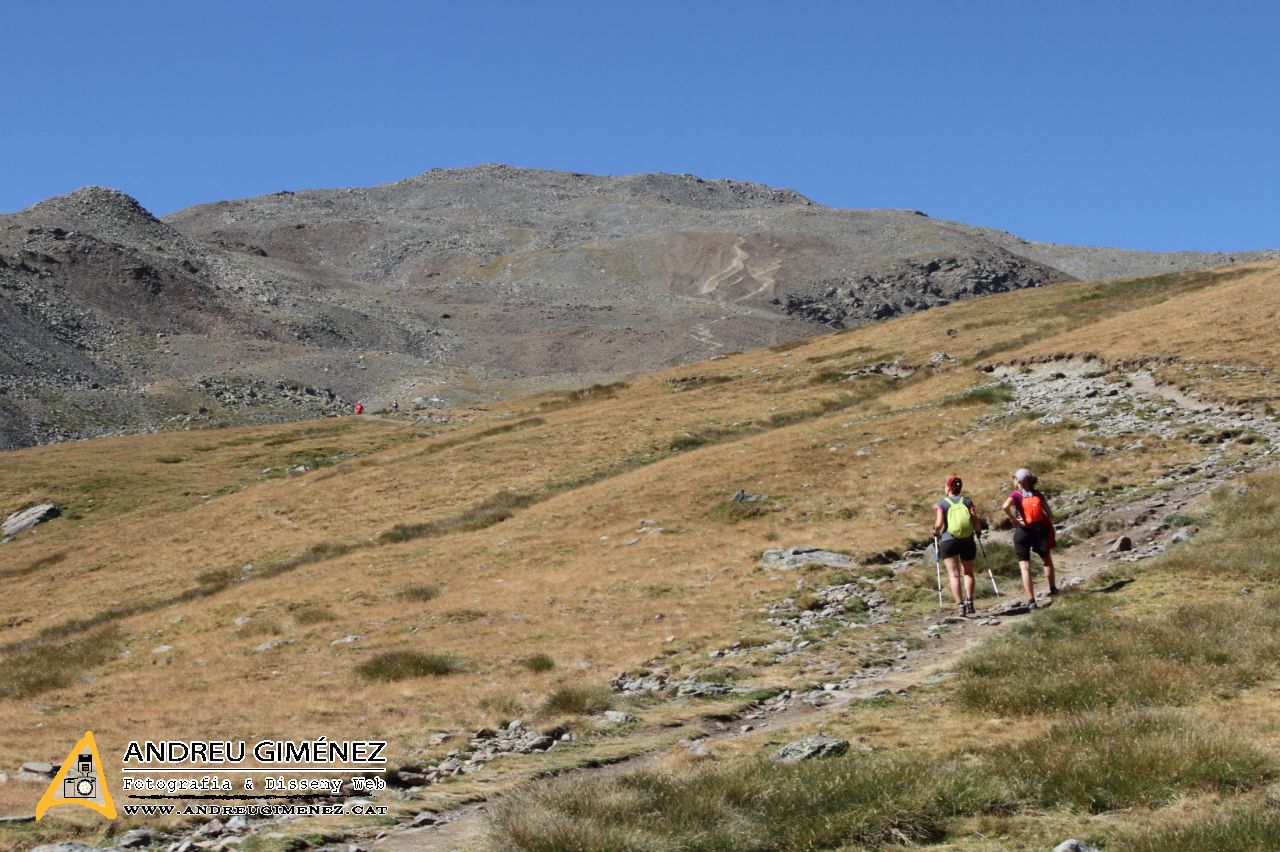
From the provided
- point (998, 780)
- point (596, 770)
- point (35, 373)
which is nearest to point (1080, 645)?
point (998, 780)

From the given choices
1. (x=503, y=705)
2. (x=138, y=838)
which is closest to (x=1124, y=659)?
(x=503, y=705)

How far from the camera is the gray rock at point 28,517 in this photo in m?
55.7

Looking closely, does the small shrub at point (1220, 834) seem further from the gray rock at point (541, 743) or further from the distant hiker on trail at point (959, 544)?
the distant hiker on trail at point (959, 544)

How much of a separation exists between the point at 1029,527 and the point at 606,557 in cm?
1355

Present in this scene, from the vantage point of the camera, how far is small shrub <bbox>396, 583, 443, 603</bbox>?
96.0 feet

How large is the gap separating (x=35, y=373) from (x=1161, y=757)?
137 metres

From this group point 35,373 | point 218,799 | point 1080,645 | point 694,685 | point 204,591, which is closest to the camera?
point 218,799

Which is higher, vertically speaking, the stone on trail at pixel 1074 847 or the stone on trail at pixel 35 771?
the stone on trail at pixel 35 771

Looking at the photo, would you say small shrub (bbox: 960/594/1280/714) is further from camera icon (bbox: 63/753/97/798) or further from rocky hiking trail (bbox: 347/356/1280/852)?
camera icon (bbox: 63/753/97/798)

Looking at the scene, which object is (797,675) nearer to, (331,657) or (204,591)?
(331,657)

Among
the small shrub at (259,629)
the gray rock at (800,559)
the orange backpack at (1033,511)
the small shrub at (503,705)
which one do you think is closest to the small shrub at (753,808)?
the small shrub at (503,705)

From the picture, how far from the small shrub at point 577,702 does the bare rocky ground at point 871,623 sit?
69 centimetres

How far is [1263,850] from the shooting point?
773cm

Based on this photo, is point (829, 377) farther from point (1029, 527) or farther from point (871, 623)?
point (1029, 527)
